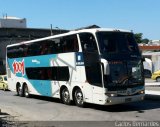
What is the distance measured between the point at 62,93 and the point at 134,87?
521 centimetres

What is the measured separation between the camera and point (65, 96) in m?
22.2

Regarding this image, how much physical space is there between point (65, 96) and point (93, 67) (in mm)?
4068

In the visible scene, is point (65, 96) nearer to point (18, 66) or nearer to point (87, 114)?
point (87, 114)

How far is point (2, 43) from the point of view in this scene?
70375 mm

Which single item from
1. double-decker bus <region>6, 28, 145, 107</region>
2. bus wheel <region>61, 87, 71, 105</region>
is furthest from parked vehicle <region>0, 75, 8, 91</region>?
bus wheel <region>61, 87, 71, 105</region>

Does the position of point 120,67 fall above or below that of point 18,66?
below

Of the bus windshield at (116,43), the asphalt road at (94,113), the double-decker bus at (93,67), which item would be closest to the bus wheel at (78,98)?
the double-decker bus at (93,67)

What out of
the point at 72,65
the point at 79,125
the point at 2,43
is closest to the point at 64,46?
the point at 72,65

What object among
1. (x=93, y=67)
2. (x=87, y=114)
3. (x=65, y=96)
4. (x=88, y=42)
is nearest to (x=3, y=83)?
(x=65, y=96)

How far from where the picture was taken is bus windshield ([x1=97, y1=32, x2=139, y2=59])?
1838 cm

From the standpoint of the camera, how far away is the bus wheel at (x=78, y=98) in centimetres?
2020

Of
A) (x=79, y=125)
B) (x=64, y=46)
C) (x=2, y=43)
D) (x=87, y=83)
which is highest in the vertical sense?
(x=2, y=43)

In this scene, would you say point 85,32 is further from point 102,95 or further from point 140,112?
point 140,112

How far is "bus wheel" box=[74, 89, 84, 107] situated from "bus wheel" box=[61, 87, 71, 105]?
3.09 ft
